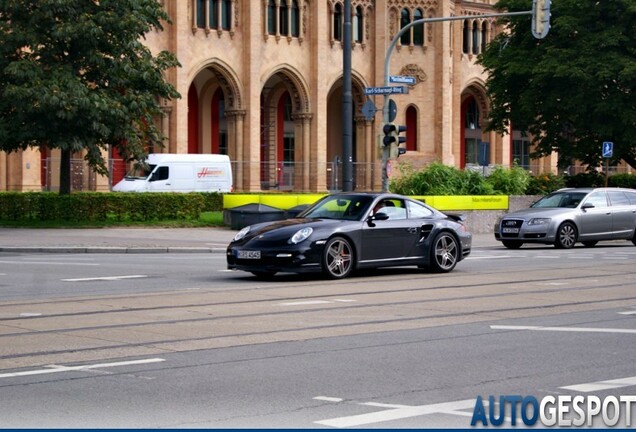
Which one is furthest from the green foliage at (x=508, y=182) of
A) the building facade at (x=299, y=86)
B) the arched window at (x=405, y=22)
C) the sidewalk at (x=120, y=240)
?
the arched window at (x=405, y=22)

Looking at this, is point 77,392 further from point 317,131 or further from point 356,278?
point 317,131

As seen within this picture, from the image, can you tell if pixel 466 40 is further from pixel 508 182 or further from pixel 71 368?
pixel 71 368

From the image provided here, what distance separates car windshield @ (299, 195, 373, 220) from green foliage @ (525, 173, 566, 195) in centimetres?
2342

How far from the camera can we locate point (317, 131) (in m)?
62.5

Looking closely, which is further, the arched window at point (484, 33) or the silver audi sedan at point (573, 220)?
the arched window at point (484, 33)

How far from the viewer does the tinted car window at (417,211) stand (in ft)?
64.7

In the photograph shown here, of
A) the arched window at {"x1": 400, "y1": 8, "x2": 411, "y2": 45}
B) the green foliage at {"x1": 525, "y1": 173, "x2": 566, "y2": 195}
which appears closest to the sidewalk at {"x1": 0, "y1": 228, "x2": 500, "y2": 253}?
the green foliage at {"x1": 525, "y1": 173, "x2": 566, "y2": 195}

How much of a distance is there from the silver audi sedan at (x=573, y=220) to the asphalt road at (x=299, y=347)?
9323 mm

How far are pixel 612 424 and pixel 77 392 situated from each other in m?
3.73

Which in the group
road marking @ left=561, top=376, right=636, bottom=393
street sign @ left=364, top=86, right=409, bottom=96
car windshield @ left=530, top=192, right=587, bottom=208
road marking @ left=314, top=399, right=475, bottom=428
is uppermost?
street sign @ left=364, top=86, right=409, bottom=96

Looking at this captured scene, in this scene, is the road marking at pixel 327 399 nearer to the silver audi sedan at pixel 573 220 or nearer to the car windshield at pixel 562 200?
the silver audi sedan at pixel 573 220

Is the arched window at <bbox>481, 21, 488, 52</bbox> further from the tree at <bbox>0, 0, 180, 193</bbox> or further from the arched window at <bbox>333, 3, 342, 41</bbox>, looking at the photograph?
the tree at <bbox>0, 0, 180, 193</bbox>

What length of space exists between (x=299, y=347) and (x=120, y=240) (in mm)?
19560

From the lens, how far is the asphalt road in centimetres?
806
